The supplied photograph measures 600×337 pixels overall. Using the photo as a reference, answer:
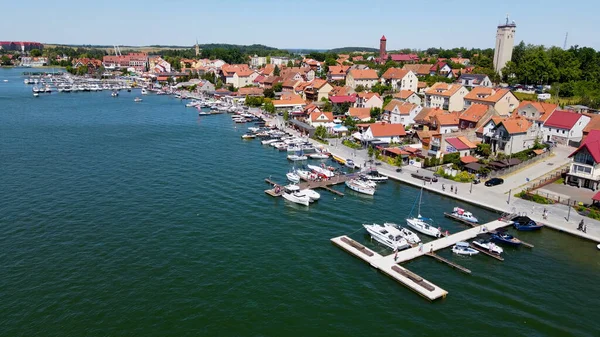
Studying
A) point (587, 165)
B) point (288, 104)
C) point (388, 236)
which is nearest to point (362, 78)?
point (288, 104)

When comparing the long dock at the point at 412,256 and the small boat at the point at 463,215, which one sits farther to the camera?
the small boat at the point at 463,215

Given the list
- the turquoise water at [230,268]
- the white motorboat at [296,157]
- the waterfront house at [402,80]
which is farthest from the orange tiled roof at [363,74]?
the turquoise water at [230,268]

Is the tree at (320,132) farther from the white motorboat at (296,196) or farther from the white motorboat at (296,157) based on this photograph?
the white motorboat at (296,196)

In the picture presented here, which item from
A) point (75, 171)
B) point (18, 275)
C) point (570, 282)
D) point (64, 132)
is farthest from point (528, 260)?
point (64, 132)

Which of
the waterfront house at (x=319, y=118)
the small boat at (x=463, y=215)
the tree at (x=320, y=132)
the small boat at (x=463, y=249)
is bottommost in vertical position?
the small boat at (x=463, y=249)

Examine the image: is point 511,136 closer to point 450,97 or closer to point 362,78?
point 450,97

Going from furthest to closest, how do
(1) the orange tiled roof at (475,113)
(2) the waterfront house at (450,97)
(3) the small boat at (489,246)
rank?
(2) the waterfront house at (450,97) < (1) the orange tiled roof at (475,113) < (3) the small boat at (489,246)

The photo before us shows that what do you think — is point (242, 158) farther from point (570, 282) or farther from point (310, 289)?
point (570, 282)

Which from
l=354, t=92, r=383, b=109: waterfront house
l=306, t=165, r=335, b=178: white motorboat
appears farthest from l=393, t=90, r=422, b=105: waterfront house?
l=306, t=165, r=335, b=178: white motorboat
